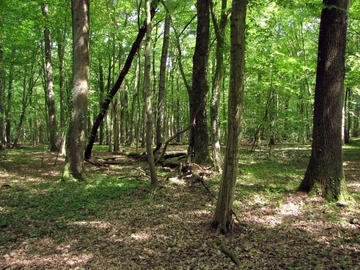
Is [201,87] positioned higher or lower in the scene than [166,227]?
higher

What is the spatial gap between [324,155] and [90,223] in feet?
17.1

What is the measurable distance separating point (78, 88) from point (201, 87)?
13.4ft

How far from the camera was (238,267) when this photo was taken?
3793mm

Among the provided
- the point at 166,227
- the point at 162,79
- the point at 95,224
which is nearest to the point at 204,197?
the point at 166,227

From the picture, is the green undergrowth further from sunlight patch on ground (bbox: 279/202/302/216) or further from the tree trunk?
sunlight patch on ground (bbox: 279/202/302/216)

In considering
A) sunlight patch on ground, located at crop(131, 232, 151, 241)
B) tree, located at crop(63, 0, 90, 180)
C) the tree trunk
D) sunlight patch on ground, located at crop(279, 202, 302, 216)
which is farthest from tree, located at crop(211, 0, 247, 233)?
tree, located at crop(63, 0, 90, 180)

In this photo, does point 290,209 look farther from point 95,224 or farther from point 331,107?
point 95,224

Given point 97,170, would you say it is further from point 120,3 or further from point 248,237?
point 120,3

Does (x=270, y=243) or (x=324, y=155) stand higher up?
(x=324, y=155)

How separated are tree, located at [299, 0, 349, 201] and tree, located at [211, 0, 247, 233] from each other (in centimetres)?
275

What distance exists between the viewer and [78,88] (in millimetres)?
8594

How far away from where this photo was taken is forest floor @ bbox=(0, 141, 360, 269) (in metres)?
3.99

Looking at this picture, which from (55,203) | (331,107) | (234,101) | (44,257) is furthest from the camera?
(55,203)

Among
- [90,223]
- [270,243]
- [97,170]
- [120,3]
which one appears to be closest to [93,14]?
[120,3]
